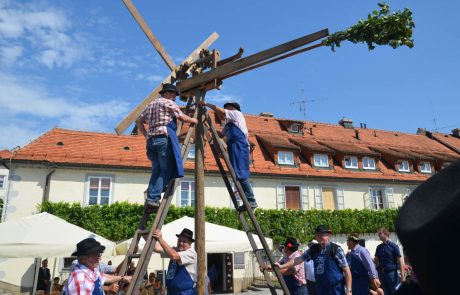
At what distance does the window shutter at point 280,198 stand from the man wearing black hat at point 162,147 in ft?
60.9

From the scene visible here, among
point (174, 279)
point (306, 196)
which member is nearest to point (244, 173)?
point (174, 279)

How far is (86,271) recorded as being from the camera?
4.12m

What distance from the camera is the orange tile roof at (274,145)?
66.6 ft

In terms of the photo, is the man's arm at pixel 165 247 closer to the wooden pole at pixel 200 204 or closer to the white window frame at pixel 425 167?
the wooden pole at pixel 200 204

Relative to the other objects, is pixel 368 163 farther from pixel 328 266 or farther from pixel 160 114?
pixel 160 114

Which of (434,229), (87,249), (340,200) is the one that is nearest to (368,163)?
(340,200)

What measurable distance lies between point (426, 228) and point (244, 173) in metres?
5.53

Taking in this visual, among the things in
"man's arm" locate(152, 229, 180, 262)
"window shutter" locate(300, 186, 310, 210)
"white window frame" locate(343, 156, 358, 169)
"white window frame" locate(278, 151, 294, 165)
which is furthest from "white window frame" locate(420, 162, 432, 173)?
"man's arm" locate(152, 229, 180, 262)

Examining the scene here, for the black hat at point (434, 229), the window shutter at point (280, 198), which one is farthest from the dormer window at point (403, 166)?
the black hat at point (434, 229)

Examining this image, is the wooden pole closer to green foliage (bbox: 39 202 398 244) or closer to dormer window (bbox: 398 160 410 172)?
green foliage (bbox: 39 202 398 244)

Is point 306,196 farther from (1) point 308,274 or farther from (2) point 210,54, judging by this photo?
(2) point 210,54

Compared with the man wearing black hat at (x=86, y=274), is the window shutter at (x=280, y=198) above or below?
above

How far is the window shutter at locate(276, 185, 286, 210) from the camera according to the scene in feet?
77.2

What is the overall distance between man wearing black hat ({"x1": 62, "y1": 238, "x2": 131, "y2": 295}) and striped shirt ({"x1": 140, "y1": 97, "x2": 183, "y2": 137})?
1890 mm
